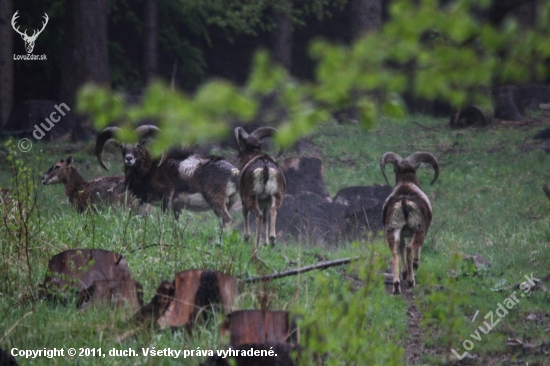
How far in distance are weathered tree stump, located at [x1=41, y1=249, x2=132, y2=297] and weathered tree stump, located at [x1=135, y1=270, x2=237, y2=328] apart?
864mm

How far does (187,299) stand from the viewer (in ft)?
20.7

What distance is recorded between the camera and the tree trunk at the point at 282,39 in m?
26.4

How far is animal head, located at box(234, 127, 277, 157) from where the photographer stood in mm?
12398

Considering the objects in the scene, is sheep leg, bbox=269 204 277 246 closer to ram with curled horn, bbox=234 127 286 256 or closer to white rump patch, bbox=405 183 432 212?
ram with curled horn, bbox=234 127 286 256

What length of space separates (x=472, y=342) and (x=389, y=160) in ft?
13.2

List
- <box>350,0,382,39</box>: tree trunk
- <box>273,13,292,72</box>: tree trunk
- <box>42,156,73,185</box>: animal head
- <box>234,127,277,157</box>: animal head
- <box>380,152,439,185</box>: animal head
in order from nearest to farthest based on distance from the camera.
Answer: <box>380,152,439,185</box>: animal head, <box>234,127,277,157</box>: animal head, <box>42,156,73,185</box>: animal head, <box>350,0,382,39</box>: tree trunk, <box>273,13,292,72</box>: tree trunk

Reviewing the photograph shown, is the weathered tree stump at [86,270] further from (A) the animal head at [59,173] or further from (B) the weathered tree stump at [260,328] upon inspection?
(A) the animal head at [59,173]

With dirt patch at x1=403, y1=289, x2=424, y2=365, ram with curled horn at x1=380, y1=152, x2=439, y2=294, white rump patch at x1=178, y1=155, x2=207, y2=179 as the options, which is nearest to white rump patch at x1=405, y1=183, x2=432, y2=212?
ram with curled horn at x1=380, y1=152, x2=439, y2=294

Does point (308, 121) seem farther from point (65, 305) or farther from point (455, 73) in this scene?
point (65, 305)

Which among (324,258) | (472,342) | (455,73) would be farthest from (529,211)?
(455,73)

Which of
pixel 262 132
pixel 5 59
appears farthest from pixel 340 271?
pixel 5 59

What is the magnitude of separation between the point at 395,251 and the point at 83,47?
14.6m

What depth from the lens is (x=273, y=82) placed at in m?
2.94

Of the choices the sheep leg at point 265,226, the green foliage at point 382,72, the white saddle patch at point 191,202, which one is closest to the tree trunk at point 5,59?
the white saddle patch at point 191,202
